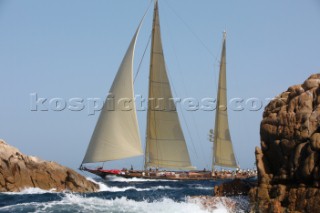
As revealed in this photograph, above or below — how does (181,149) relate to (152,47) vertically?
below

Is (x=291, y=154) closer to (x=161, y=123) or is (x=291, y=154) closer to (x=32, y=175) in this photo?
(x=32, y=175)

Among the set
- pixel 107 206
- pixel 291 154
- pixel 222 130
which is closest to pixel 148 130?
pixel 222 130

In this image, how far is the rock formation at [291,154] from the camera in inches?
752

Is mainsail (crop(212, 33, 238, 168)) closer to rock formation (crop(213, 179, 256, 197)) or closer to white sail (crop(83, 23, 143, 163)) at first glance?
white sail (crop(83, 23, 143, 163))

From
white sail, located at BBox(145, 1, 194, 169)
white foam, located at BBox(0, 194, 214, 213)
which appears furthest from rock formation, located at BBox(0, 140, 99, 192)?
white foam, located at BBox(0, 194, 214, 213)

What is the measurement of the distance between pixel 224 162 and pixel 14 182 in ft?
112

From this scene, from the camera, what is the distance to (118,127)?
45250 mm

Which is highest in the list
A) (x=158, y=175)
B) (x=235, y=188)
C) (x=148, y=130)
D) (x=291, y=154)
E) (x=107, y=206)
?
(x=148, y=130)

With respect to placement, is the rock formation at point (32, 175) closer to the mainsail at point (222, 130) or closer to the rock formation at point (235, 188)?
the rock formation at point (235, 188)

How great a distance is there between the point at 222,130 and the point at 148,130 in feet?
53.4

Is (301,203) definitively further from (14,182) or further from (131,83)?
(131,83)

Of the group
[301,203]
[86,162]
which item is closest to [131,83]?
[86,162]

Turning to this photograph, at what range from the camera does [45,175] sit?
130 feet

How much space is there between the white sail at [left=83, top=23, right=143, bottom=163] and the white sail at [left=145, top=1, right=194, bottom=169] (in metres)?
3.94
